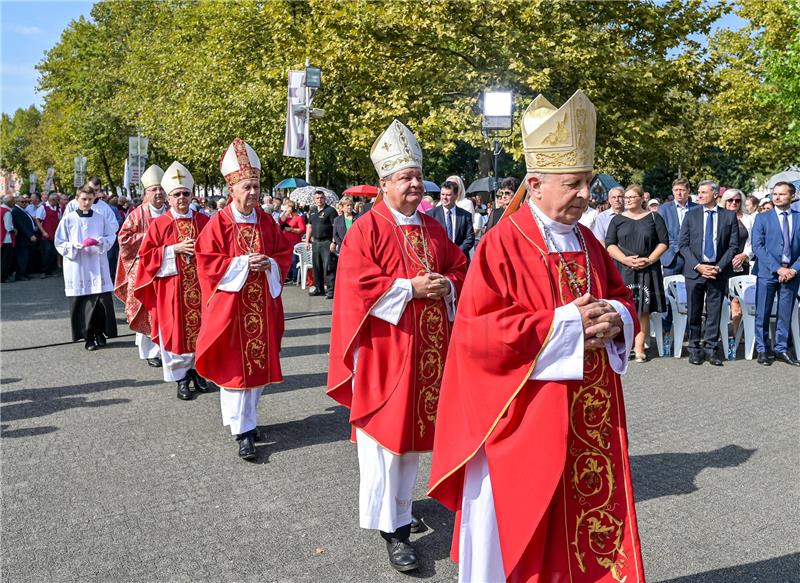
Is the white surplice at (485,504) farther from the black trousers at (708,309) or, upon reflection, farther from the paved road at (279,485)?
the black trousers at (708,309)

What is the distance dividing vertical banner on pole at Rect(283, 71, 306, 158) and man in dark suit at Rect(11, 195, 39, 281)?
8.36 metres

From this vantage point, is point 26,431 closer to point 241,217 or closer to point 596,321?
point 241,217

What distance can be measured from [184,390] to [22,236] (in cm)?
1467

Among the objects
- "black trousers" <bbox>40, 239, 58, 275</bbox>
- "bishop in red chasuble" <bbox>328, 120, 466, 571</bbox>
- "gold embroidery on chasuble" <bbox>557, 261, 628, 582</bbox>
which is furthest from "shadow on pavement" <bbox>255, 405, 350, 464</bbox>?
"black trousers" <bbox>40, 239, 58, 275</bbox>

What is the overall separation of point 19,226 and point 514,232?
19.7 m

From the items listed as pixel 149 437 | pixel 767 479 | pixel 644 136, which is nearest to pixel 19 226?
pixel 149 437

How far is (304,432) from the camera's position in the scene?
6.71 meters

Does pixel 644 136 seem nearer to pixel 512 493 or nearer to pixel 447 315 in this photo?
pixel 447 315

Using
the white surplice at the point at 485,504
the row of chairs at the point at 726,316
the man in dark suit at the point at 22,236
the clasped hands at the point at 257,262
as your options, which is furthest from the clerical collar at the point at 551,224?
the man in dark suit at the point at 22,236

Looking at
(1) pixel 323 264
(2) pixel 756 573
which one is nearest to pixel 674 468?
(2) pixel 756 573

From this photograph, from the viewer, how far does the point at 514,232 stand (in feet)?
10.4

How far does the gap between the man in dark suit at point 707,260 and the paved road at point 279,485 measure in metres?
0.73

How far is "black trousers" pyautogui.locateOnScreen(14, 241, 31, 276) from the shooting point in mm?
20547

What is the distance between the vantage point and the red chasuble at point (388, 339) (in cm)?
432
